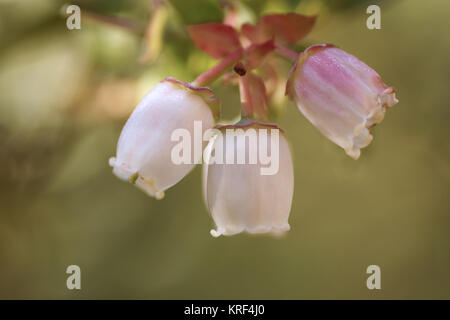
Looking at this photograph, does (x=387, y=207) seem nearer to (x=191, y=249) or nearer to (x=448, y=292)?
(x=448, y=292)

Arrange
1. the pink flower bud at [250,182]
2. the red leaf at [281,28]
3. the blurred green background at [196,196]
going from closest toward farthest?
1. the pink flower bud at [250,182]
2. the red leaf at [281,28]
3. the blurred green background at [196,196]

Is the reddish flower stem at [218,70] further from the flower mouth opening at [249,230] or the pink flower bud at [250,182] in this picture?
the flower mouth opening at [249,230]

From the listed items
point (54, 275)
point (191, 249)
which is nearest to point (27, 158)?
point (54, 275)

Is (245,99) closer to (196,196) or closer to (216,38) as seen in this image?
(216,38)

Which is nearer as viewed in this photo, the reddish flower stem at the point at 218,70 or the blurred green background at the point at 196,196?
the reddish flower stem at the point at 218,70

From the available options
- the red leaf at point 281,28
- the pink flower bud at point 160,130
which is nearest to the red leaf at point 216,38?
the red leaf at point 281,28

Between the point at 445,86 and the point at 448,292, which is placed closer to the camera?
the point at 445,86
